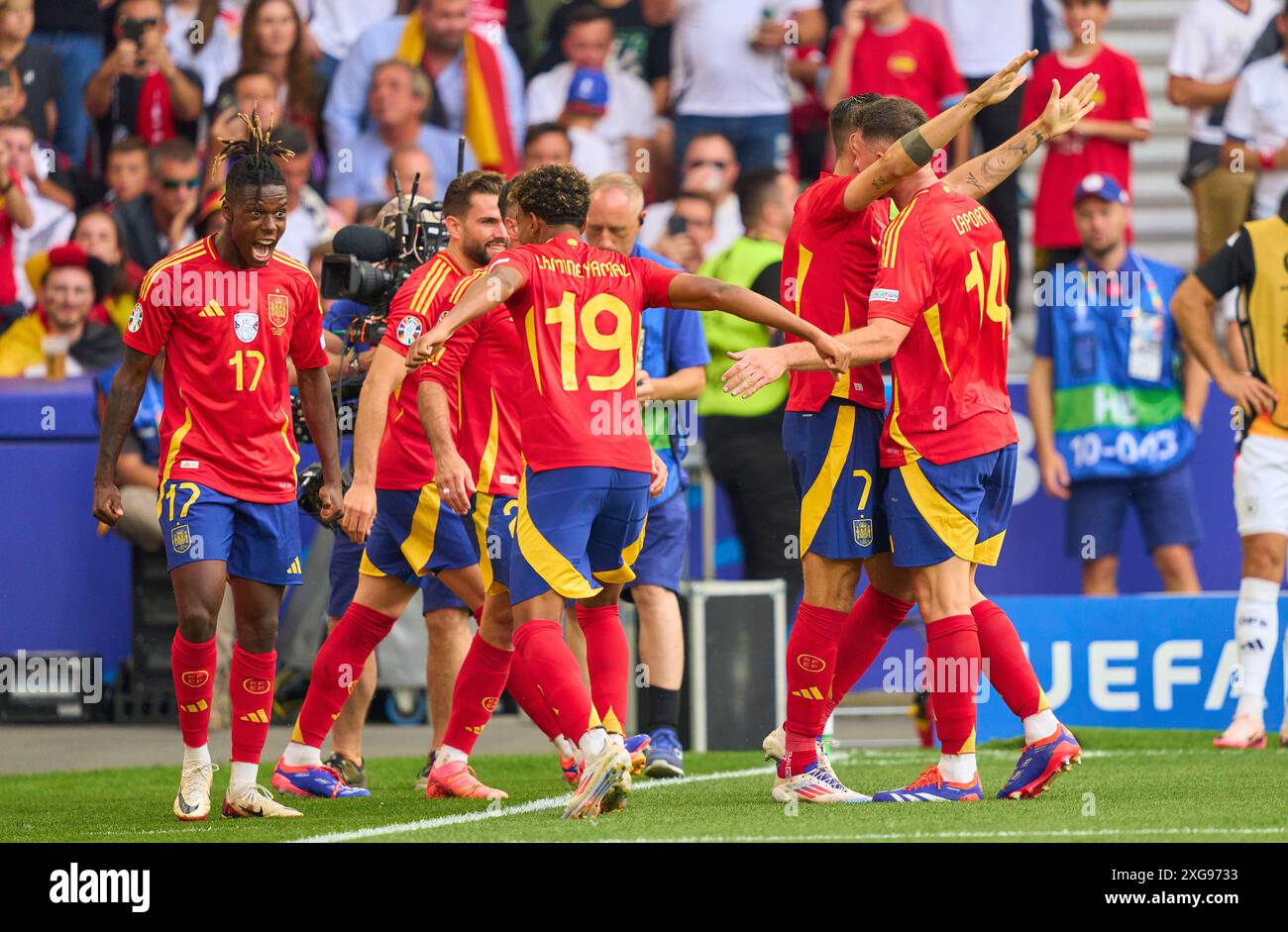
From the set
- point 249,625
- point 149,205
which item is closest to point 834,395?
point 249,625

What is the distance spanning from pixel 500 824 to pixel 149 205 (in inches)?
311

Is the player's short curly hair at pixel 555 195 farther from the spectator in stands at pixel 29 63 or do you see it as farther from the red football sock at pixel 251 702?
the spectator in stands at pixel 29 63

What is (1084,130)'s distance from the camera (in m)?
12.8

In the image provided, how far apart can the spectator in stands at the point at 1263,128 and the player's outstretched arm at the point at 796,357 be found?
6.99 meters

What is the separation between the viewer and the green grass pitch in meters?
6.00

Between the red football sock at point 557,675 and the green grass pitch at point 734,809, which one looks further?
the red football sock at point 557,675

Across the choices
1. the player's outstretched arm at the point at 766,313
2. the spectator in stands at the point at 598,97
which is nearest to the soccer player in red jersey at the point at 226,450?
the player's outstretched arm at the point at 766,313

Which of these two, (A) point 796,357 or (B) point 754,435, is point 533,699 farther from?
(B) point 754,435

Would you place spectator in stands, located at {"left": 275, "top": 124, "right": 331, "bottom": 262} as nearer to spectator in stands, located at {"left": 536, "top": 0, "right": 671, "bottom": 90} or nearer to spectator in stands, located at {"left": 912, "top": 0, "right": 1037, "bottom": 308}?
spectator in stands, located at {"left": 536, "top": 0, "right": 671, "bottom": 90}

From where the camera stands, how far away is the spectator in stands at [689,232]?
12367 mm

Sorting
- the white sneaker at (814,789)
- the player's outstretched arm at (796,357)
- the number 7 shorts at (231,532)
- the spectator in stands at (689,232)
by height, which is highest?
the spectator in stands at (689,232)

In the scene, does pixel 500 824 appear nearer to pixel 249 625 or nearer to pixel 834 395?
pixel 249 625

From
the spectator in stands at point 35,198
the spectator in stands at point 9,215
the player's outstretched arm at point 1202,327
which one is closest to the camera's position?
the player's outstretched arm at point 1202,327

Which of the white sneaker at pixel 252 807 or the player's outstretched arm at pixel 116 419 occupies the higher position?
the player's outstretched arm at pixel 116 419
